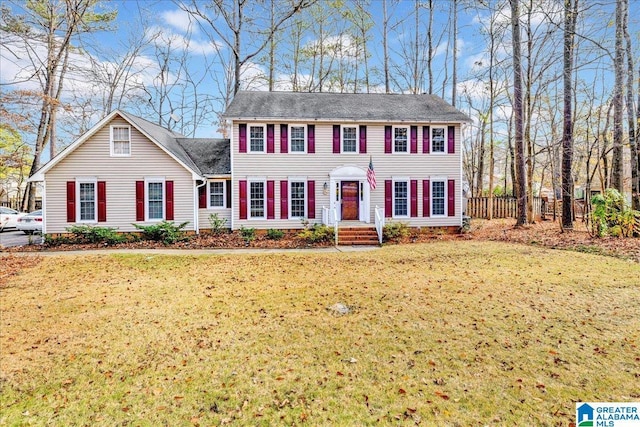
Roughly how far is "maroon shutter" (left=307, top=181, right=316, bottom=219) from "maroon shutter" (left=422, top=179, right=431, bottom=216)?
532 cm

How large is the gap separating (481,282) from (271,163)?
35.6 feet

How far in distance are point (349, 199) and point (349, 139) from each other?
2.87m

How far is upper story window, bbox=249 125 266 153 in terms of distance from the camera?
1557cm

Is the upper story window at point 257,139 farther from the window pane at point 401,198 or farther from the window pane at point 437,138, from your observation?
the window pane at point 437,138

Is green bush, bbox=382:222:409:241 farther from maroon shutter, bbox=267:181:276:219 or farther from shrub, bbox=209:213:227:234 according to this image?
shrub, bbox=209:213:227:234

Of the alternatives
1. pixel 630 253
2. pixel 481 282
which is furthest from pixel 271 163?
pixel 630 253

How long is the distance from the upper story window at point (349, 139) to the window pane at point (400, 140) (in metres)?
1.96

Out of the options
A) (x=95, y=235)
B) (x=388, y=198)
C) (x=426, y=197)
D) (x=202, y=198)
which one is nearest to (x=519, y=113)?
(x=426, y=197)

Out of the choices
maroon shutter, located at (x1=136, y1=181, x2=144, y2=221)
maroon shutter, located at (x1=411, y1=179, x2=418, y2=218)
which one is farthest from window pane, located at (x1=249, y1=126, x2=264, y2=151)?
maroon shutter, located at (x1=411, y1=179, x2=418, y2=218)

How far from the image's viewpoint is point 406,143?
53.6ft

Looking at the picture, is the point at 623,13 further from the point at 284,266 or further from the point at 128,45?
the point at 128,45

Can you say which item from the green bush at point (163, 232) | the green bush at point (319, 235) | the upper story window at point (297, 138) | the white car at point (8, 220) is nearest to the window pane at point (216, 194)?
the green bush at point (163, 232)

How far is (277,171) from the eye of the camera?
15656 millimetres

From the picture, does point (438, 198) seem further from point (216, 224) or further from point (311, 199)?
point (216, 224)
